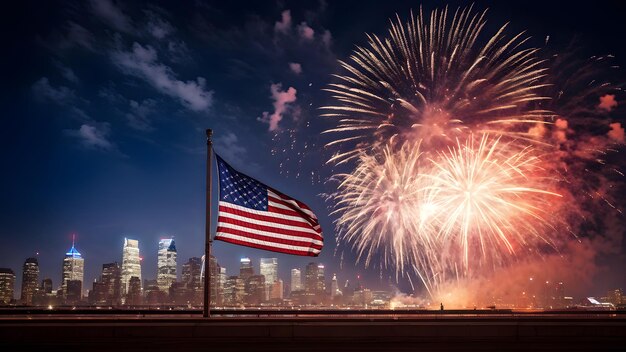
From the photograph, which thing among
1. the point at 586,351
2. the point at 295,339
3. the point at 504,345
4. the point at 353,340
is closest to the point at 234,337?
the point at 295,339

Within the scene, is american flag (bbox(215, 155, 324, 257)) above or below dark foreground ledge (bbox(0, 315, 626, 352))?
above

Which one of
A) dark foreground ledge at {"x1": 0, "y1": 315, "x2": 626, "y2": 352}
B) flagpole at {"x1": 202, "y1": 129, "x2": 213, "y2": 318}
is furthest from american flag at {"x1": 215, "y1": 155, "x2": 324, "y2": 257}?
dark foreground ledge at {"x1": 0, "y1": 315, "x2": 626, "y2": 352}

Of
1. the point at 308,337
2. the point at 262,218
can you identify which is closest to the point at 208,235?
the point at 262,218

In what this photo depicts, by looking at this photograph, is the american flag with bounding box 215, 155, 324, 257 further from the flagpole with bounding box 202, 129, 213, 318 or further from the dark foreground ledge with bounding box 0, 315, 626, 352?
the dark foreground ledge with bounding box 0, 315, 626, 352

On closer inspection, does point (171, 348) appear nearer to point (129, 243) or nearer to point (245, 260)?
point (245, 260)

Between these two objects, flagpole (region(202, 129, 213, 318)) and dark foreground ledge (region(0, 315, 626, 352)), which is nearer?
dark foreground ledge (region(0, 315, 626, 352))

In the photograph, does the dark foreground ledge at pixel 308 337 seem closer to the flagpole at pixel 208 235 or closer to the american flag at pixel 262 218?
the flagpole at pixel 208 235

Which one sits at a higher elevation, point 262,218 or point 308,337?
point 262,218

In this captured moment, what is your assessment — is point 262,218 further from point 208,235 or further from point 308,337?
point 308,337
